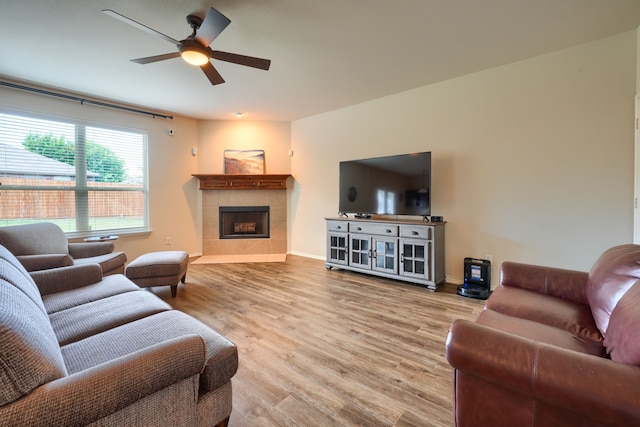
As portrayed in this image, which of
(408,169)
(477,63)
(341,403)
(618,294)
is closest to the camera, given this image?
(618,294)

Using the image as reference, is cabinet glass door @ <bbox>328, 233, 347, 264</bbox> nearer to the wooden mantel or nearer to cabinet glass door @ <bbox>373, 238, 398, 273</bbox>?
cabinet glass door @ <bbox>373, 238, 398, 273</bbox>

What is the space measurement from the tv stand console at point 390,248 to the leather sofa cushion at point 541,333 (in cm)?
177

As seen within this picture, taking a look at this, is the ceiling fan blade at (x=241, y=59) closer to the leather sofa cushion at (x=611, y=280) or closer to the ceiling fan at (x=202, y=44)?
the ceiling fan at (x=202, y=44)

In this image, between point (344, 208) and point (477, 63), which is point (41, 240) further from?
point (477, 63)

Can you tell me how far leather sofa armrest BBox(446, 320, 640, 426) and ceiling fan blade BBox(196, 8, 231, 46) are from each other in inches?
93.3

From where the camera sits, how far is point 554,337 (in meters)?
1.27

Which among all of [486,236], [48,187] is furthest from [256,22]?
[48,187]

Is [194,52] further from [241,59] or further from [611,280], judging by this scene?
[611,280]

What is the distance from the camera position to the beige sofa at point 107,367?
0.73 meters

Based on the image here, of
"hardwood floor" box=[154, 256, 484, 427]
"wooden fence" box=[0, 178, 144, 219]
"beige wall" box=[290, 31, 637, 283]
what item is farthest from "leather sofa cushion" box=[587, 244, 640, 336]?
"wooden fence" box=[0, 178, 144, 219]

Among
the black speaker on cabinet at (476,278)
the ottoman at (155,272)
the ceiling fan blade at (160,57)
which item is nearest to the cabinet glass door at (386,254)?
the black speaker on cabinet at (476,278)

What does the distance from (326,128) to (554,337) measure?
13.9 ft

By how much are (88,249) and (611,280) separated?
15.2ft

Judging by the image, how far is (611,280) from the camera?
1374 mm
